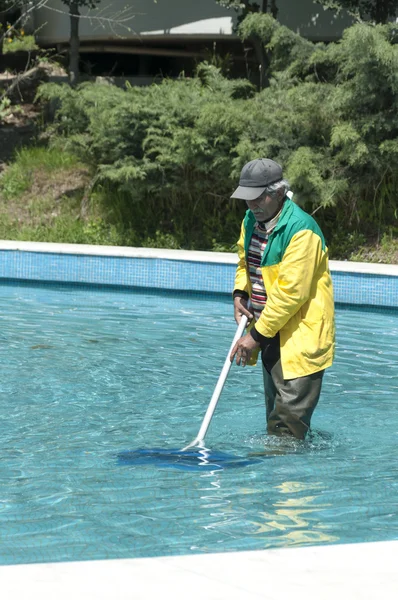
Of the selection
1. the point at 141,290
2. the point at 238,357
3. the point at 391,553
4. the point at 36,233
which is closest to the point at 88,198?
the point at 36,233

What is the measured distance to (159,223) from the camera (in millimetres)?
13820

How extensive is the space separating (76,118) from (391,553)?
39.4 ft

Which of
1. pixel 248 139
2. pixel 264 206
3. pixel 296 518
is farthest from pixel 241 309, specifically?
pixel 248 139

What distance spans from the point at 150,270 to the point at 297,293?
685 cm

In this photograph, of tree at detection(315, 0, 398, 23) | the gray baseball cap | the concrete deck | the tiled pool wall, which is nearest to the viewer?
the concrete deck

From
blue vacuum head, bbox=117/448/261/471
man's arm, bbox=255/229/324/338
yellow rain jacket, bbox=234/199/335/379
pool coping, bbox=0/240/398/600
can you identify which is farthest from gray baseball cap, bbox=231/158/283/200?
pool coping, bbox=0/240/398/600

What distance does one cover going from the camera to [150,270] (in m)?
11.5

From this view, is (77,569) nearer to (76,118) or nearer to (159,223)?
(159,223)

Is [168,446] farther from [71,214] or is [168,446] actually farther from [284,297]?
[71,214]

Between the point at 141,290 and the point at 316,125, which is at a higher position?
the point at 316,125

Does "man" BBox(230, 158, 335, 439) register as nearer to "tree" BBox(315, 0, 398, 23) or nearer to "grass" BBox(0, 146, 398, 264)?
"grass" BBox(0, 146, 398, 264)

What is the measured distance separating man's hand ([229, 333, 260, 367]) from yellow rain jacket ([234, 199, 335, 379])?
0.39 feet

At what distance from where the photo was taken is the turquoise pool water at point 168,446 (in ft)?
13.6

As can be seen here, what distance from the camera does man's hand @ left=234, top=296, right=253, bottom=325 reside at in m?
5.23
